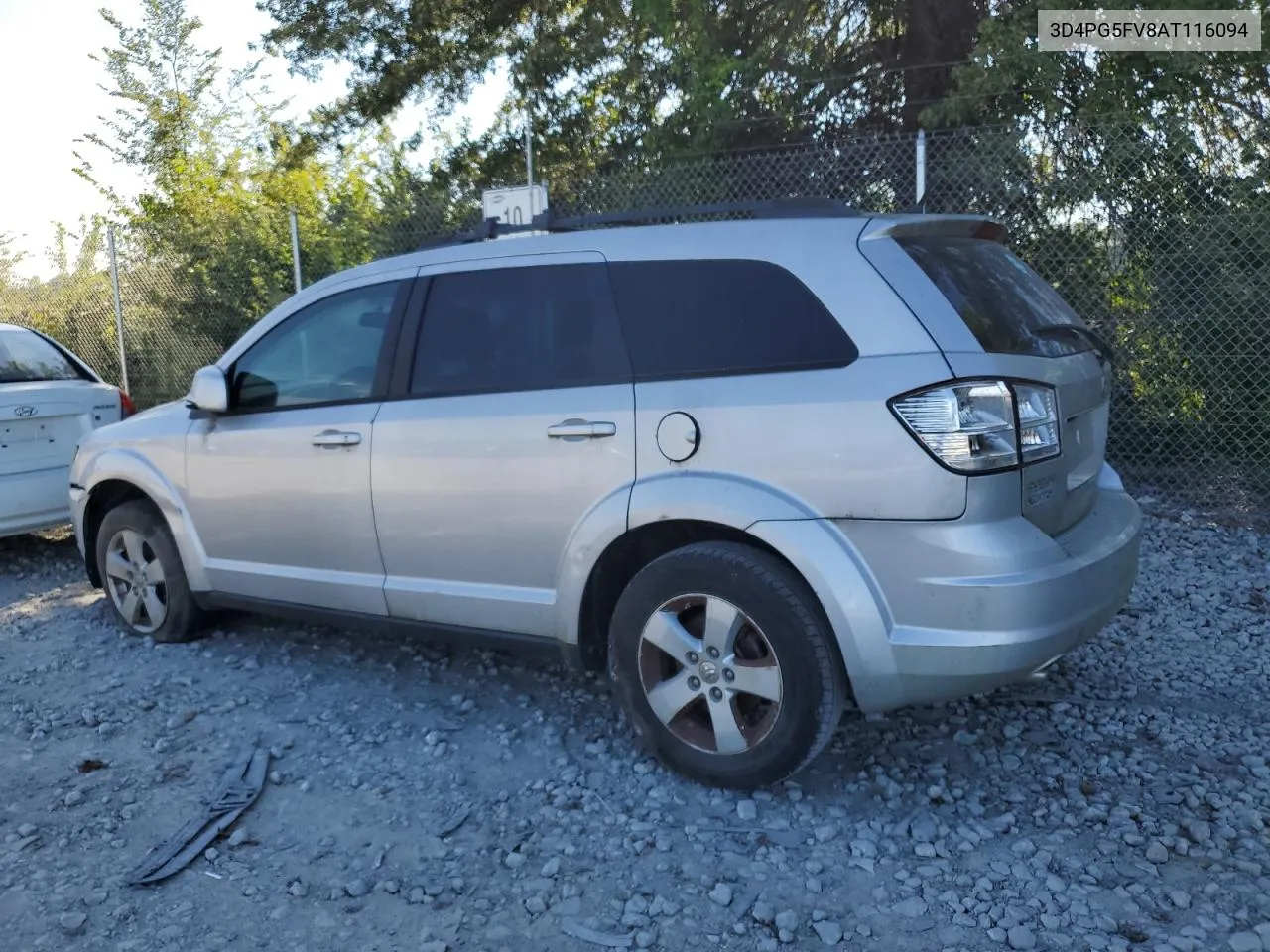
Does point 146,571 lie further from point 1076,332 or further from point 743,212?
point 1076,332

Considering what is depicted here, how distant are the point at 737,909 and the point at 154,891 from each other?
1681 millimetres

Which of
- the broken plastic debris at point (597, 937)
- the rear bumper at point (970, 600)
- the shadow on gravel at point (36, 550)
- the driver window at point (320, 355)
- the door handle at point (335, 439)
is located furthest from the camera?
the shadow on gravel at point (36, 550)

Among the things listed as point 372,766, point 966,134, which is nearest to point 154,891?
point 372,766

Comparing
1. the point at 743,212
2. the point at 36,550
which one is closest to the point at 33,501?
the point at 36,550

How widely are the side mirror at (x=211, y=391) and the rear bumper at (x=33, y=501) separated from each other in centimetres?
274

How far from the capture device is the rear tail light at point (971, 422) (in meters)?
3.13

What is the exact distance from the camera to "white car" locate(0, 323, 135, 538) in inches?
266

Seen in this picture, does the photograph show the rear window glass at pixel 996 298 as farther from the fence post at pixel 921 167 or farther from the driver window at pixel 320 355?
the fence post at pixel 921 167

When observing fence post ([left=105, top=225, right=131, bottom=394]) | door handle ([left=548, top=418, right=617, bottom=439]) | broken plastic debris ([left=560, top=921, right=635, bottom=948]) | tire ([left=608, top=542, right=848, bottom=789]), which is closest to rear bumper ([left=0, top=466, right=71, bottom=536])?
door handle ([left=548, top=418, right=617, bottom=439])

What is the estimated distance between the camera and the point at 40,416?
6.94 m

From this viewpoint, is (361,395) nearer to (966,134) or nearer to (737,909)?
(737,909)

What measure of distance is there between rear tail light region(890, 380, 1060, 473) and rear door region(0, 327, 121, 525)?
5809 mm

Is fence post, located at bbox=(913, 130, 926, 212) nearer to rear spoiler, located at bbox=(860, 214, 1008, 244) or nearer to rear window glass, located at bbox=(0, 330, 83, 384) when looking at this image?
rear spoiler, located at bbox=(860, 214, 1008, 244)

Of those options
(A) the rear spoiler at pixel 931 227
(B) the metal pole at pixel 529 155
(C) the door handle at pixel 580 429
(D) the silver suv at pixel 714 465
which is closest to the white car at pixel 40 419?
(D) the silver suv at pixel 714 465
